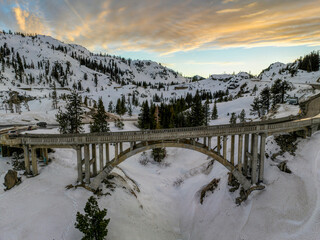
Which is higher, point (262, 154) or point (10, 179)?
point (262, 154)

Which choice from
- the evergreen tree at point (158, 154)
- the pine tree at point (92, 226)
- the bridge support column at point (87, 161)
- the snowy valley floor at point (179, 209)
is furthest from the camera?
the evergreen tree at point (158, 154)

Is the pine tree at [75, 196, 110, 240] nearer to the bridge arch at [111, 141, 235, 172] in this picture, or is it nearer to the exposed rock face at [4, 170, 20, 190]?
the bridge arch at [111, 141, 235, 172]

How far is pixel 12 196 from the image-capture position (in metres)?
19.1

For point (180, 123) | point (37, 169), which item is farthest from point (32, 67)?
point (37, 169)

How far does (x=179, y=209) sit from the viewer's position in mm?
27328

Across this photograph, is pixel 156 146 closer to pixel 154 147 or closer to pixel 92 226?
pixel 154 147

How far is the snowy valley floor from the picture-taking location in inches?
653

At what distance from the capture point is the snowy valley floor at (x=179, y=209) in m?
16.6

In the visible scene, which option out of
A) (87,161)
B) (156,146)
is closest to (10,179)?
(87,161)

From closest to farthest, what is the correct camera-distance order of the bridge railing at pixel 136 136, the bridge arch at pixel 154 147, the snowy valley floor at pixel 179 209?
the snowy valley floor at pixel 179 209
the bridge railing at pixel 136 136
the bridge arch at pixel 154 147

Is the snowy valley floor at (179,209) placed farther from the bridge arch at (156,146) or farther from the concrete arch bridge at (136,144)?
the bridge arch at (156,146)

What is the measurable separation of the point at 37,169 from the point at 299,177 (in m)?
31.8

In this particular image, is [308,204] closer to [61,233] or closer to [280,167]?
[280,167]

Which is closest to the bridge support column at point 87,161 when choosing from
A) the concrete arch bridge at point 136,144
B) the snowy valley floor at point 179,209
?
the concrete arch bridge at point 136,144
